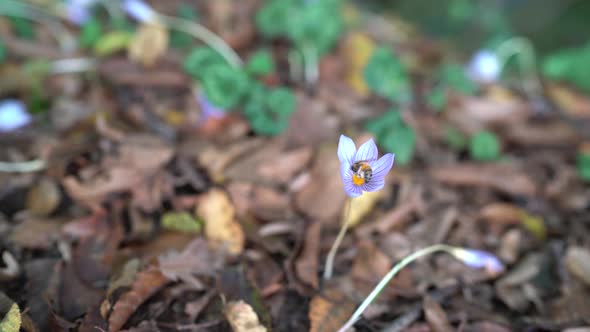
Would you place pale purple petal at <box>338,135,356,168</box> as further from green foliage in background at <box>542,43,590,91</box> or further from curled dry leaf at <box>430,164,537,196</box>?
green foliage in background at <box>542,43,590,91</box>

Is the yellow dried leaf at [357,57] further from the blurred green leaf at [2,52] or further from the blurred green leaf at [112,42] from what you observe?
the blurred green leaf at [2,52]

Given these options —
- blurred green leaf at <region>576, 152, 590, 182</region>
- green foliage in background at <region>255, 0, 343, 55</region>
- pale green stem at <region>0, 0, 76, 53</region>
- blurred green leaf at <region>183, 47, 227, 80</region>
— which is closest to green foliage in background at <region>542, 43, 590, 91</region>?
blurred green leaf at <region>576, 152, 590, 182</region>

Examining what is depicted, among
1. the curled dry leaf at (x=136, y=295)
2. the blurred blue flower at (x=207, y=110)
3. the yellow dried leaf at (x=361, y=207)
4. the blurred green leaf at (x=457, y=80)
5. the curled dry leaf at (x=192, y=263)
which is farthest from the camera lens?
the blurred green leaf at (x=457, y=80)

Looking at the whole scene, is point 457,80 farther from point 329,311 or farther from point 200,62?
point 329,311

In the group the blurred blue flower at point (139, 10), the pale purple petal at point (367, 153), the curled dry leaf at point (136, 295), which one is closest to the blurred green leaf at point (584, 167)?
Result: the pale purple petal at point (367, 153)

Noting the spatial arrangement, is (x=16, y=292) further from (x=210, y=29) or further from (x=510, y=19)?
(x=510, y=19)

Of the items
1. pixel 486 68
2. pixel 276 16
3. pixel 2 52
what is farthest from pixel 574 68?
pixel 2 52
